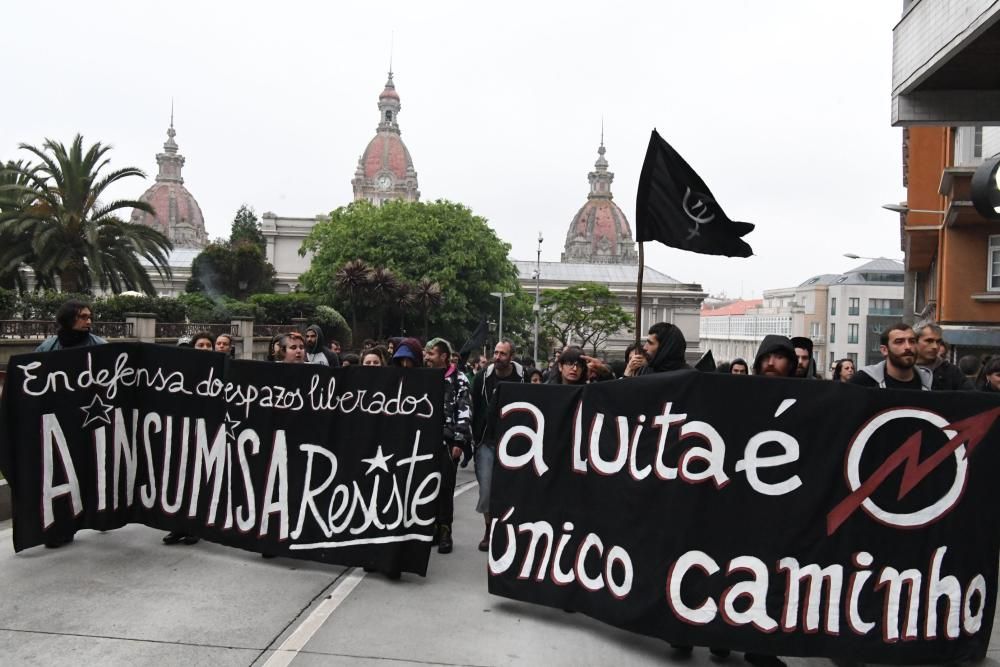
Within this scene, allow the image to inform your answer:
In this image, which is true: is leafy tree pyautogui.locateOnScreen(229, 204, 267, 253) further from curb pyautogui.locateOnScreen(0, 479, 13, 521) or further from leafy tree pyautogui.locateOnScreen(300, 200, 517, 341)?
curb pyautogui.locateOnScreen(0, 479, 13, 521)

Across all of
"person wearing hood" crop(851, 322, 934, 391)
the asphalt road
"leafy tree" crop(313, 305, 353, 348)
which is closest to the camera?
the asphalt road

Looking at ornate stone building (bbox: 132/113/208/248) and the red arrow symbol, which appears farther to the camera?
ornate stone building (bbox: 132/113/208/248)

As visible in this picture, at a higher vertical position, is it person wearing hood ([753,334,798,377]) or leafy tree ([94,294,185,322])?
leafy tree ([94,294,185,322])

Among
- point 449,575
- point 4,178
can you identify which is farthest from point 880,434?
point 4,178

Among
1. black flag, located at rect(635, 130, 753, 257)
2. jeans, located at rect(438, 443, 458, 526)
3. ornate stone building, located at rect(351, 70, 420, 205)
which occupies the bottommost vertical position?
jeans, located at rect(438, 443, 458, 526)

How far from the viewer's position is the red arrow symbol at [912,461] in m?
4.47

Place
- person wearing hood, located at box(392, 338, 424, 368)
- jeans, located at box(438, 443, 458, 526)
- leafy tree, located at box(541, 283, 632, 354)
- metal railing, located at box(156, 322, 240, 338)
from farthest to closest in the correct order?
leafy tree, located at box(541, 283, 632, 354), metal railing, located at box(156, 322, 240, 338), person wearing hood, located at box(392, 338, 424, 368), jeans, located at box(438, 443, 458, 526)

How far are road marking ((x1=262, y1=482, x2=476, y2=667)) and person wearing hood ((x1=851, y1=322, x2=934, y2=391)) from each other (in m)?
3.28

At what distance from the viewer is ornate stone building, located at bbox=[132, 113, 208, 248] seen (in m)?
136

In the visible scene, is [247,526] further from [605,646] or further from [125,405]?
[605,646]

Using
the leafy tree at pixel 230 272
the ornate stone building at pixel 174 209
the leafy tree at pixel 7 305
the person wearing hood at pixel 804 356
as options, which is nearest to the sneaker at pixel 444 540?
the person wearing hood at pixel 804 356

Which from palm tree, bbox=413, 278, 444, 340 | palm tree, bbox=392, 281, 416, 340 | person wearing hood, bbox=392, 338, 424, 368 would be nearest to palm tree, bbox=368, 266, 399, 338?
palm tree, bbox=392, 281, 416, 340

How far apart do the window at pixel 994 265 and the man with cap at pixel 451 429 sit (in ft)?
60.3

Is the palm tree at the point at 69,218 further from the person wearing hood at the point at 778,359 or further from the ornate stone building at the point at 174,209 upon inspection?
the ornate stone building at the point at 174,209
